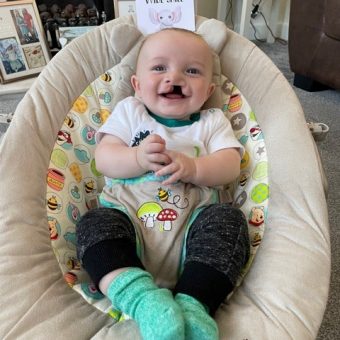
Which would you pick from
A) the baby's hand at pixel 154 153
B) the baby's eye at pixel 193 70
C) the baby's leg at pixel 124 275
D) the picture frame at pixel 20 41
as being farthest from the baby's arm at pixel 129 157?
the picture frame at pixel 20 41

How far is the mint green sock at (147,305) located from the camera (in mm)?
546

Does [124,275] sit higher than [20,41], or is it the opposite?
[124,275]

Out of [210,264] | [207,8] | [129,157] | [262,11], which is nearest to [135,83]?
[129,157]

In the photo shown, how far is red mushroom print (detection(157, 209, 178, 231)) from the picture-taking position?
0.80 metres

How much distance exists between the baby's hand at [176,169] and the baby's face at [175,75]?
0.50 ft

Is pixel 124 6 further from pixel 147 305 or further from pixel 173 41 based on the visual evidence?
pixel 147 305

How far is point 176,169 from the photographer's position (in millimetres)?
782

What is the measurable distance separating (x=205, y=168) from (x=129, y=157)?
0.17 meters

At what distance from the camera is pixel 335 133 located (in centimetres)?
176

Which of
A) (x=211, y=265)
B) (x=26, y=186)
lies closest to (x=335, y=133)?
(x=211, y=265)

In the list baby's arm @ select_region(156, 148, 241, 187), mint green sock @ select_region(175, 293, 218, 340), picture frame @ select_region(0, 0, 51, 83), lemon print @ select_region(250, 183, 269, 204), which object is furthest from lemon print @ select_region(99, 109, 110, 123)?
picture frame @ select_region(0, 0, 51, 83)

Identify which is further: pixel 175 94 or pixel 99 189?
pixel 99 189

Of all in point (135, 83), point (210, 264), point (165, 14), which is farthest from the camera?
point (165, 14)

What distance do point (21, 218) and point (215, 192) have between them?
0.42 metres
